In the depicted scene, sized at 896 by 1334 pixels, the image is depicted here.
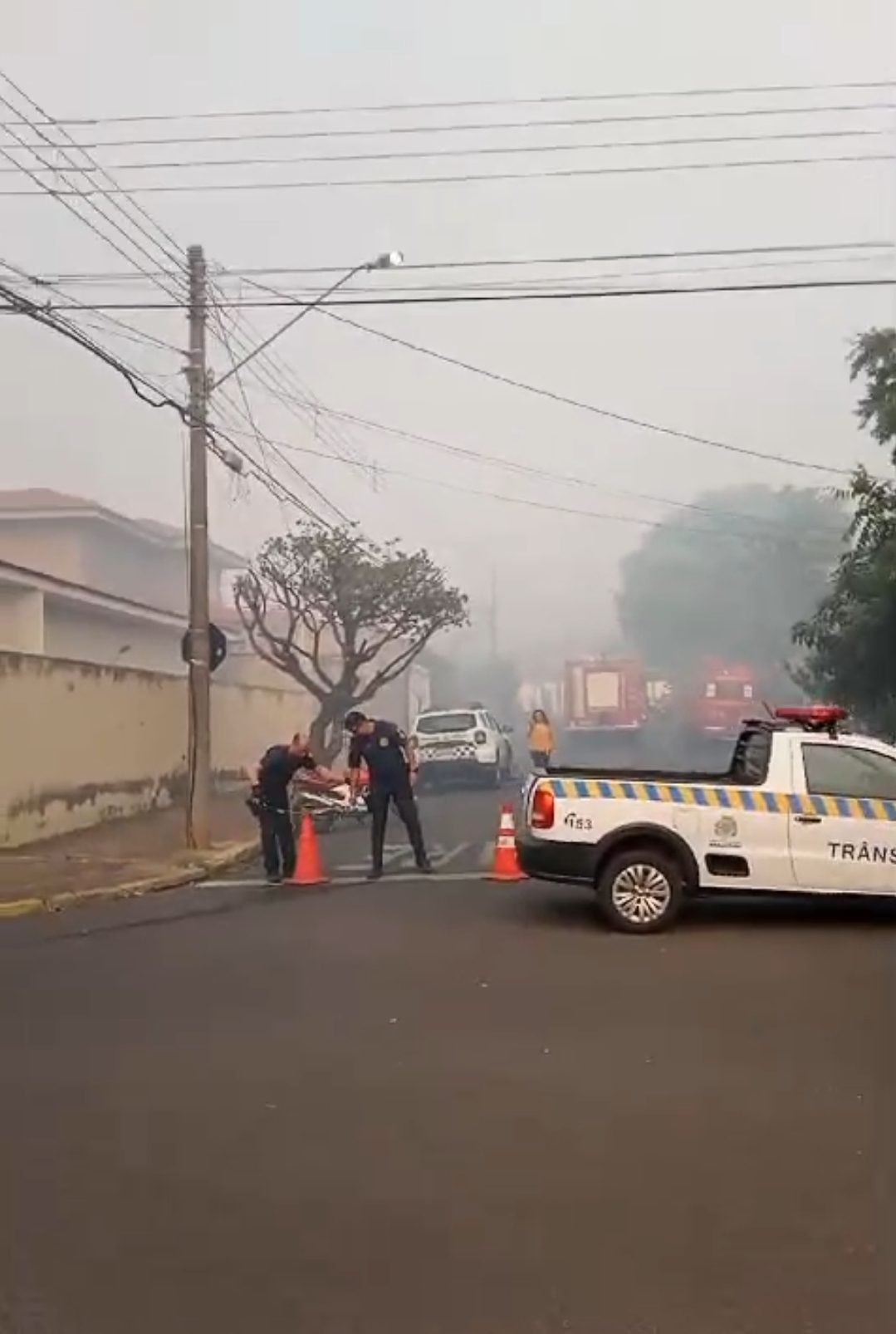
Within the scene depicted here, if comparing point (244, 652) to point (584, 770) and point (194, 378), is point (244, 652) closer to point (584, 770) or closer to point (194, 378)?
point (194, 378)

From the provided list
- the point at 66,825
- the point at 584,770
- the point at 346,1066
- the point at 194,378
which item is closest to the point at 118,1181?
the point at 346,1066

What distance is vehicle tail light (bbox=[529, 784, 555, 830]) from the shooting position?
499 inches

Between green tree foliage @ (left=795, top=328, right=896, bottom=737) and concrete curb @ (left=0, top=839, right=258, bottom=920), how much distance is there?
9.26 m

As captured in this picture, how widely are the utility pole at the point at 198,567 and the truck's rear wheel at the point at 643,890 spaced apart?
28.2 ft

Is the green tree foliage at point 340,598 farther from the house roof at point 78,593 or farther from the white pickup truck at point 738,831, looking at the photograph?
the white pickup truck at point 738,831

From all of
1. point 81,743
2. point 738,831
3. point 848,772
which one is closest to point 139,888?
point 738,831

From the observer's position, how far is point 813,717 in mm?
12984

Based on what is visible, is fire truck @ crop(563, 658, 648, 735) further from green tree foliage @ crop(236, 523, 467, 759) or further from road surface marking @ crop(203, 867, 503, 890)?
road surface marking @ crop(203, 867, 503, 890)

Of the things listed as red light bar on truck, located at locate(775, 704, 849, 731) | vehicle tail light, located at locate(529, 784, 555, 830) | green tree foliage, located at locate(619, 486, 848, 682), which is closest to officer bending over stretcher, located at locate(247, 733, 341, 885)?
vehicle tail light, located at locate(529, 784, 555, 830)

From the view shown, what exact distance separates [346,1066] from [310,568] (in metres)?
26.8

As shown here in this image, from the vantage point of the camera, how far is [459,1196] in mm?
5770

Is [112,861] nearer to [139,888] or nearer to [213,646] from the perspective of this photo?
[139,888]

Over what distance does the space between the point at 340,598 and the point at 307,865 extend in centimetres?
1756

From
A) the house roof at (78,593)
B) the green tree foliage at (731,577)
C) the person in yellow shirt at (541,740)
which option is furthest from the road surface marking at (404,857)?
the green tree foliage at (731,577)
